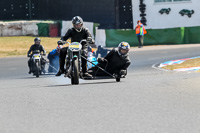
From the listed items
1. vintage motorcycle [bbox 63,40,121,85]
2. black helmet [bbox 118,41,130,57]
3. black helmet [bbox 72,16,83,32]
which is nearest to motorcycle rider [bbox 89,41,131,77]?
black helmet [bbox 118,41,130,57]

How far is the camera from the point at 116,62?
14891mm

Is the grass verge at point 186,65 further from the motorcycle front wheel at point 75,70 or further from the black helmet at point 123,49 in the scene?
the motorcycle front wheel at point 75,70

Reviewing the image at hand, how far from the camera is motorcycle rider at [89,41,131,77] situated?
14.8m

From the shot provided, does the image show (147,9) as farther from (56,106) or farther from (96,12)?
(56,106)

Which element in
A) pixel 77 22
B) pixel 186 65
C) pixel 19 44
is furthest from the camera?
pixel 19 44

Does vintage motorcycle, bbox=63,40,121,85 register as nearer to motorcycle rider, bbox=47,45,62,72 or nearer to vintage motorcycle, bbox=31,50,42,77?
vintage motorcycle, bbox=31,50,42,77

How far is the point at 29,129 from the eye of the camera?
764 cm

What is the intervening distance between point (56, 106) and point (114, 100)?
1145mm

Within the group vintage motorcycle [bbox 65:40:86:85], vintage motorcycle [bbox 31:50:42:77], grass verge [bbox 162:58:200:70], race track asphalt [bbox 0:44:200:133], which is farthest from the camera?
grass verge [bbox 162:58:200:70]

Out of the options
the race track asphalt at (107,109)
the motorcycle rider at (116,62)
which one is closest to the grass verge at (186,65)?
the motorcycle rider at (116,62)

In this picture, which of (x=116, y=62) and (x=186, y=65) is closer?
(x=116, y=62)

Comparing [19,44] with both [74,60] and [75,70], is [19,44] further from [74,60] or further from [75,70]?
[75,70]

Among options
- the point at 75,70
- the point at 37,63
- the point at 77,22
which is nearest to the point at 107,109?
the point at 75,70

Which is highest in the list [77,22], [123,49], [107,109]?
[77,22]
